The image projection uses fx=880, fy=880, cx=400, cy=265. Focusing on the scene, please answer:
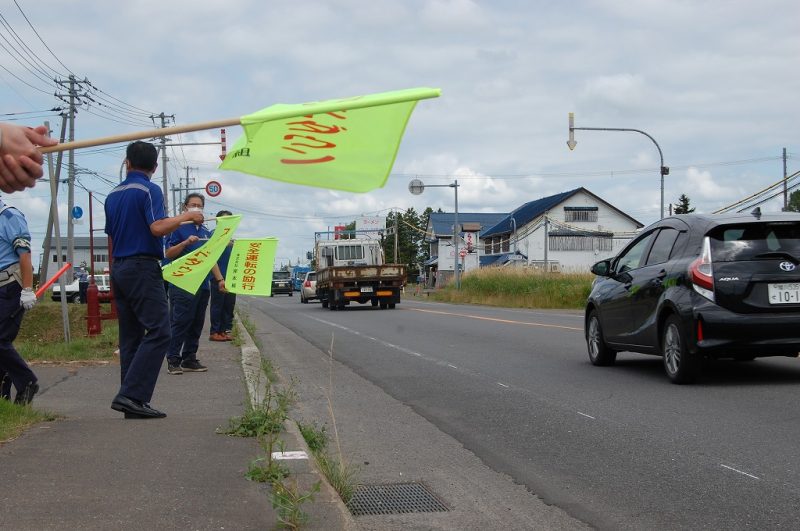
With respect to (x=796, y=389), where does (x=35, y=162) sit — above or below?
above

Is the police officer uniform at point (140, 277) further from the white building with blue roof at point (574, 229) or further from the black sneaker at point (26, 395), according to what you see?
the white building with blue roof at point (574, 229)

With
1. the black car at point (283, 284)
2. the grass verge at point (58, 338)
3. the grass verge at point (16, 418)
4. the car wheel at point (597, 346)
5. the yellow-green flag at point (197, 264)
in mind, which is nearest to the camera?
the grass verge at point (16, 418)

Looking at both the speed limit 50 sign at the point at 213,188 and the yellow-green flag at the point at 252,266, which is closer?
the yellow-green flag at the point at 252,266

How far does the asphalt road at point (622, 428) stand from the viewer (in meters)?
4.79

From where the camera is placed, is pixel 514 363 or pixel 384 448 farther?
pixel 514 363

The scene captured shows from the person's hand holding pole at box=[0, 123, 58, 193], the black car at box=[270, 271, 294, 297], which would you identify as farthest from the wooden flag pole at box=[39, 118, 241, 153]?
the black car at box=[270, 271, 294, 297]

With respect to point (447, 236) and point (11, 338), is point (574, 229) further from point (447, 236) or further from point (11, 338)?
point (11, 338)

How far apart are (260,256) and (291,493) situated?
3.75 metres

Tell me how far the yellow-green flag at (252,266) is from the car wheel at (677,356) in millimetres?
4009

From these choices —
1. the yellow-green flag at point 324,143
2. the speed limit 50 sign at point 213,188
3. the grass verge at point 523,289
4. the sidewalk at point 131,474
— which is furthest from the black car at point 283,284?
the yellow-green flag at point 324,143

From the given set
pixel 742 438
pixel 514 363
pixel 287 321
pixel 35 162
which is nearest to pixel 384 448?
pixel 742 438

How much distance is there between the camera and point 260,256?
750 centimetres

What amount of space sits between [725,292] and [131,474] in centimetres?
588

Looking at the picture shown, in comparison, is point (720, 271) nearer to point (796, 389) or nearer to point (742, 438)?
point (796, 389)
